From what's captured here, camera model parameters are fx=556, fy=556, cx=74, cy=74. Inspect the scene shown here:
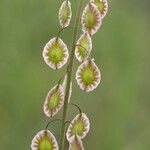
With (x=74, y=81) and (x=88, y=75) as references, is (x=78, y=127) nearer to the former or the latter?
(x=88, y=75)

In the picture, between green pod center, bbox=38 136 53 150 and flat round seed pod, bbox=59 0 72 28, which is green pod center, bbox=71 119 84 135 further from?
flat round seed pod, bbox=59 0 72 28

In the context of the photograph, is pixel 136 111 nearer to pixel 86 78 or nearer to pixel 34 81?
pixel 34 81

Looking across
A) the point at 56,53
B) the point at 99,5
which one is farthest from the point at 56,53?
the point at 99,5

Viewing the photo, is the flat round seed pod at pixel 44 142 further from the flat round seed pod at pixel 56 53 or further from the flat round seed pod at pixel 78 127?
the flat round seed pod at pixel 56 53

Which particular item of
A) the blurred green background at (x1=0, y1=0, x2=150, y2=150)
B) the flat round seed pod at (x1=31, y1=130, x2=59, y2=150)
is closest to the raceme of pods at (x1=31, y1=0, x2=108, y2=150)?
Result: the flat round seed pod at (x1=31, y1=130, x2=59, y2=150)

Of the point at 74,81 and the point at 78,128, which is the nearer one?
the point at 78,128

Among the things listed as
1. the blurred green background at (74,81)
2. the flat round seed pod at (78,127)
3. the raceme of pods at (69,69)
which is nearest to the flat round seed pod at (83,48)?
the raceme of pods at (69,69)

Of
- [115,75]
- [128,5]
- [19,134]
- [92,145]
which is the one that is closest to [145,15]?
[128,5]
